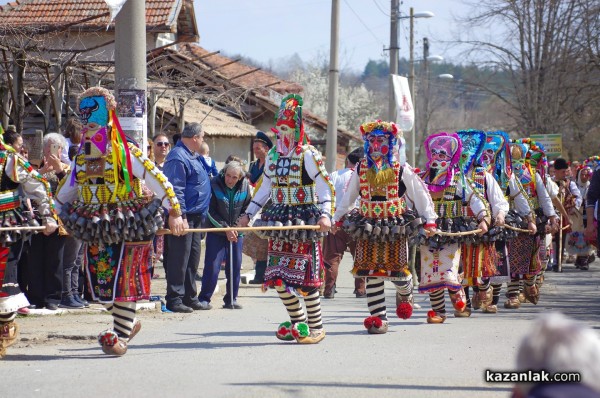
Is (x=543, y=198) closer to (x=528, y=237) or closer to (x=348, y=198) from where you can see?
(x=528, y=237)

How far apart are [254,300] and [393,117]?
47.4 ft

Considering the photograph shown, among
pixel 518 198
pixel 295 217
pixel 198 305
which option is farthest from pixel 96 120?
pixel 518 198

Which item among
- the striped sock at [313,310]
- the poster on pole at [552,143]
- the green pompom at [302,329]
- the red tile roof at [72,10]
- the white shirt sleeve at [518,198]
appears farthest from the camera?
the poster on pole at [552,143]

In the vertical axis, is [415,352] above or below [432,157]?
below

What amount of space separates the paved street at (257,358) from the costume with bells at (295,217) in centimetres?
35

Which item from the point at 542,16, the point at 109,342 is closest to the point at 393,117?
the point at 542,16

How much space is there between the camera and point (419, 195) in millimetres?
10352

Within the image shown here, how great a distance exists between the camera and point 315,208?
9.58 meters

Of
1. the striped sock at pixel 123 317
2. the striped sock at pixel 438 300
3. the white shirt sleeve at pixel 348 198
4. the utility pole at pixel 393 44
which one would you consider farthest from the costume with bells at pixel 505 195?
the utility pole at pixel 393 44

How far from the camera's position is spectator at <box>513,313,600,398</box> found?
3.21 m

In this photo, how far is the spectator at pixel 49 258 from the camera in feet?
37.1

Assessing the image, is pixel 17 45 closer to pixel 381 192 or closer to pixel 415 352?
pixel 381 192

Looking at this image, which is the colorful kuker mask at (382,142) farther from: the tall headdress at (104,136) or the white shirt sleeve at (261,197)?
the tall headdress at (104,136)

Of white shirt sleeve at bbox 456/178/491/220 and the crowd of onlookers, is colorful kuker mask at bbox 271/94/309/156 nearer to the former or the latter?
the crowd of onlookers
